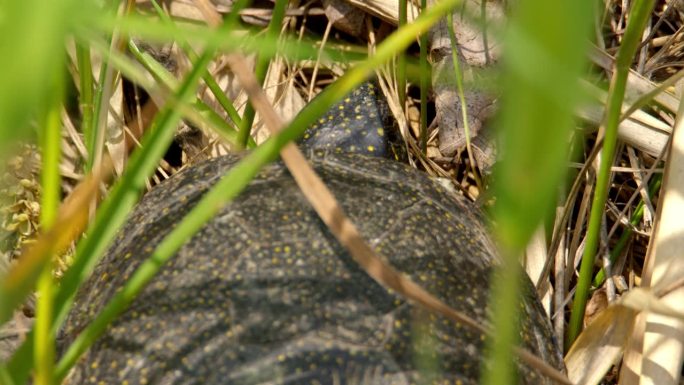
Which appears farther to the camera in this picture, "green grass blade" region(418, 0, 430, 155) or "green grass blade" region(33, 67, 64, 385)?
"green grass blade" region(418, 0, 430, 155)

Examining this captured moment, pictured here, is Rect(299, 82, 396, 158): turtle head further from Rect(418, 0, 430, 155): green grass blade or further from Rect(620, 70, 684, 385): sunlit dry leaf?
Rect(620, 70, 684, 385): sunlit dry leaf

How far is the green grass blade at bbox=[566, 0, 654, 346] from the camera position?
1.27 m

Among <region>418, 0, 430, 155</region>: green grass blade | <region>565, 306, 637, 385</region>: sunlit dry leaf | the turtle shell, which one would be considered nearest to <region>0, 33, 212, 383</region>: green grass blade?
the turtle shell

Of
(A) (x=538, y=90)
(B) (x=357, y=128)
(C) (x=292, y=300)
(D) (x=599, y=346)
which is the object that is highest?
(B) (x=357, y=128)

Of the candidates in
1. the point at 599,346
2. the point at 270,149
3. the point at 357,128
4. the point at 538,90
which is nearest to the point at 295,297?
the point at 270,149

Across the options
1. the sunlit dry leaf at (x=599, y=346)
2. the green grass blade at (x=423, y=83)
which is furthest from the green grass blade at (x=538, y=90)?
the green grass blade at (x=423, y=83)

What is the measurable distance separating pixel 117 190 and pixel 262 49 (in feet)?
0.85

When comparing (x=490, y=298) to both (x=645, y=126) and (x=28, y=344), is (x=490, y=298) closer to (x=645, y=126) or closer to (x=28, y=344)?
(x=645, y=126)

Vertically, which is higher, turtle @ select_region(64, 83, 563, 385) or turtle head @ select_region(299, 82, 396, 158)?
turtle head @ select_region(299, 82, 396, 158)

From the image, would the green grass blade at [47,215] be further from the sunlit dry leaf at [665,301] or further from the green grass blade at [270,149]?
the sunlit dry leaf at [665,301]

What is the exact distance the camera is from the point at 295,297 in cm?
149

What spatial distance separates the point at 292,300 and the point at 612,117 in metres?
0.64

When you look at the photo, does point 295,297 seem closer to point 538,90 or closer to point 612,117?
point 612,117

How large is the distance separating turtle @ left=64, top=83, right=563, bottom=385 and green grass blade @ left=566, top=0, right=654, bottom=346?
0.48ft
